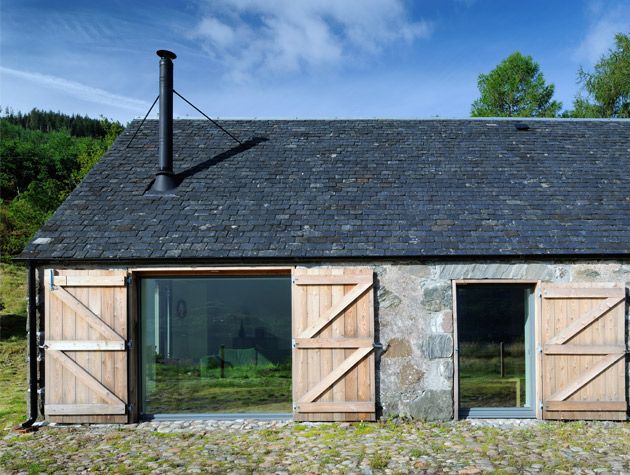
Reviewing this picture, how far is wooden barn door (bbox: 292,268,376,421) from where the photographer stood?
7.68m

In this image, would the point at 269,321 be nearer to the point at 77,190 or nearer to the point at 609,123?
the point at 77,190

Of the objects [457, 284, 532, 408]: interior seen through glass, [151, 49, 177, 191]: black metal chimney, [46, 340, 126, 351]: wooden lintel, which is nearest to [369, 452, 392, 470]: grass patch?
[457, 284, 532, 408]: interior seen through glass

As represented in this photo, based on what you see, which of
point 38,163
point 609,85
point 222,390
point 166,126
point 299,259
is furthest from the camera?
point 38,163

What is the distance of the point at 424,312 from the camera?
780 cm

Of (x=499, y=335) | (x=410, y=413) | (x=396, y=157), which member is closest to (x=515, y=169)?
(x=396, y=157)

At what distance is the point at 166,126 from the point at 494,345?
684 centimetres

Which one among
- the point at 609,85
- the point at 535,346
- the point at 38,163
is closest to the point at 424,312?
the point at 535,346

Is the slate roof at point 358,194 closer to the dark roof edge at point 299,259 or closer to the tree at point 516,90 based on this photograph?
the dark roof edge at point 299,259

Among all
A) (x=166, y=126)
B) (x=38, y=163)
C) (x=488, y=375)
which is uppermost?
(x=38, y=163)

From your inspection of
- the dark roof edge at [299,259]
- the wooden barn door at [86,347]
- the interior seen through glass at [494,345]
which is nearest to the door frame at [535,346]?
the interior seen through glass at [494,345]

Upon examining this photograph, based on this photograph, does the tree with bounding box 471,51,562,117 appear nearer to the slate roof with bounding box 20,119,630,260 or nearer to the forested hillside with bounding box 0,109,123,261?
the slate roof with bounding box 20,119,630,260

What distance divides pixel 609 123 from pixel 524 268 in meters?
6.20

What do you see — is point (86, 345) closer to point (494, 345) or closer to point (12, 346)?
point (494, 345)

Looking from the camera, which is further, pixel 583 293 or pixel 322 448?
pixel 583 293
